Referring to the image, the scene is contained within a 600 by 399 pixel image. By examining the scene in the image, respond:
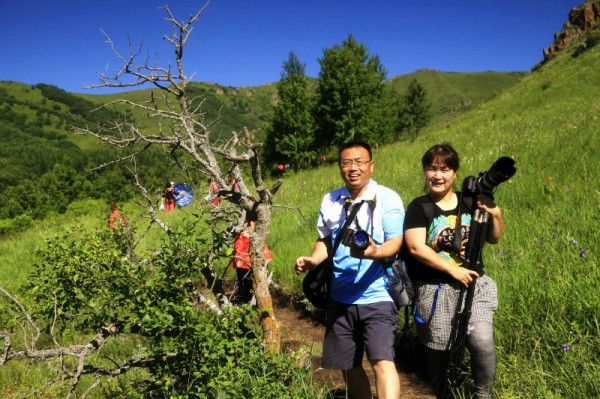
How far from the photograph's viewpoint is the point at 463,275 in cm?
258

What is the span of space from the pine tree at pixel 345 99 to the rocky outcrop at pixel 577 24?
95.1 feet

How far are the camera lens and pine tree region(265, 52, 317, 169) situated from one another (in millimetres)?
28865

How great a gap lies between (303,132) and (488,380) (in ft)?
98.8

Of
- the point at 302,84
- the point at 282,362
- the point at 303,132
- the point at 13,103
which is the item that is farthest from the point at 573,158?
the point at 13,103

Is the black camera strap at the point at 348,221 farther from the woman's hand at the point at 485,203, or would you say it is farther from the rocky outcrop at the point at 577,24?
the rocky outcrop at the point at 577,24

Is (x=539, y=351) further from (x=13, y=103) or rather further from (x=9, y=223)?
(x=13, y=103)

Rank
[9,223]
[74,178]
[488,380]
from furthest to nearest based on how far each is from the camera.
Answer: [74,178] → [9,223] → [488,380]

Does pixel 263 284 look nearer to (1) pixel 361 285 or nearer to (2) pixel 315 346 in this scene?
(1) pixel 361 285

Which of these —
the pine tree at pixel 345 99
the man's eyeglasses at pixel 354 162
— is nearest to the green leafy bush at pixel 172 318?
the man's eyeglasses at pixel 354 162

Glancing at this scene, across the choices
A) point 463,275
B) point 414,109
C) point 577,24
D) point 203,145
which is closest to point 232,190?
point 203,145

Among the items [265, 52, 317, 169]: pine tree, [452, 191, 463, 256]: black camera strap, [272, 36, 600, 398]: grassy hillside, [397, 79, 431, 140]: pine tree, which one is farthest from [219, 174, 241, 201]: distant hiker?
[397, 79, 431, 140]: pine tree

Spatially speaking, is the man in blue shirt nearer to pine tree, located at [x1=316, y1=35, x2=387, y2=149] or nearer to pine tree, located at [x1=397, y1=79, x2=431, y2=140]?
pine tree, located at [x1=316, y1=35, x2=387, y2=149]

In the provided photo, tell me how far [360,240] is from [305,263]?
695 mm

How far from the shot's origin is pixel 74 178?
268 ft
